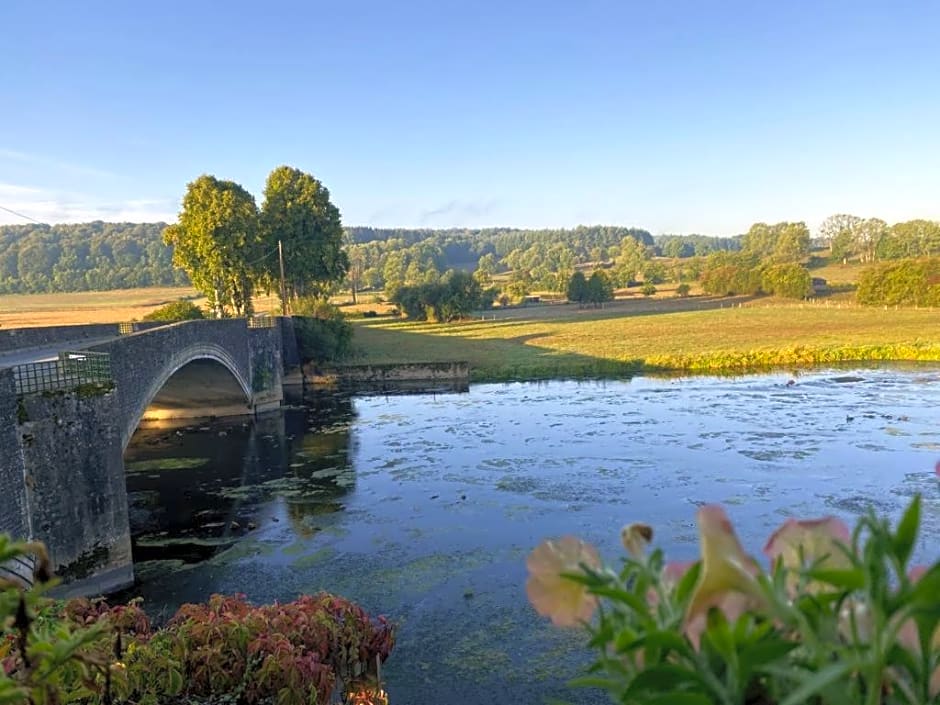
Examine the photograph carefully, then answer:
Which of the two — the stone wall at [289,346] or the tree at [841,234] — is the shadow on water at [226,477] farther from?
the tree at [841,234]

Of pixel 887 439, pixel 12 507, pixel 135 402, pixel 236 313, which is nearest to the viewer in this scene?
pixel 12 507

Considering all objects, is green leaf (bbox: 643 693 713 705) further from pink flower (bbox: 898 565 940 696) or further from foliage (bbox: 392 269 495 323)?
foliage (bbox: 392 269 495 323)


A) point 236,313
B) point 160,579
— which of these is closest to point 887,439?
point 160,579

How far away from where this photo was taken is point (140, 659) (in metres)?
5.04

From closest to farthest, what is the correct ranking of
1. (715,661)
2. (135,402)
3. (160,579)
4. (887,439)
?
(715,661), (160,579), (135,402), (887,439)

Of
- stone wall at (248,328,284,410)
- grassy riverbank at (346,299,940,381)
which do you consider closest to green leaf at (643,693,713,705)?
stone wall at (248,328,284,410)

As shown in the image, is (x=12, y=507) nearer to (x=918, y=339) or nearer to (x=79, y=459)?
(x=79, y=459)

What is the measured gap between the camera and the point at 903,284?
60.0 metres

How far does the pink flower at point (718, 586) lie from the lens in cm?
77

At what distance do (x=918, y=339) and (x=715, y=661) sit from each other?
43924 millimetres

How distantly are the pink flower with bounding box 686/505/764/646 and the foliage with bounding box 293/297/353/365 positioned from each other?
37.3 meters

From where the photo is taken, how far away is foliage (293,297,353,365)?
37.2 m

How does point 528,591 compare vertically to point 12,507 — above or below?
above

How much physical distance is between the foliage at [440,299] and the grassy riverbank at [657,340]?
66.7 inches
